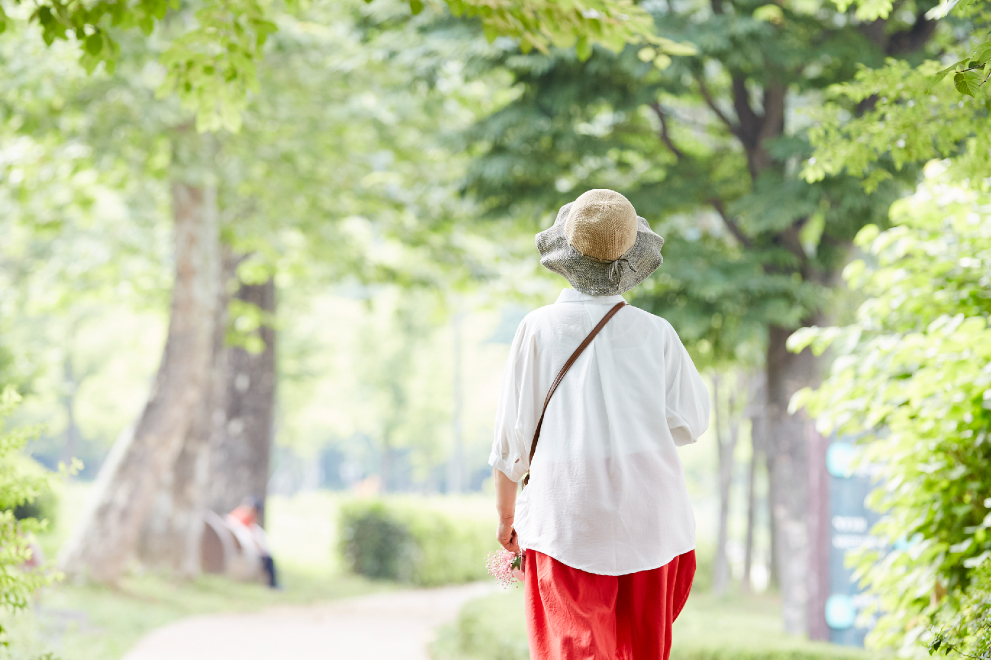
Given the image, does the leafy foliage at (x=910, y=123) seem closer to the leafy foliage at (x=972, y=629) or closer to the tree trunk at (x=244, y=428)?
the leafy foliage at (x=972, y=629)

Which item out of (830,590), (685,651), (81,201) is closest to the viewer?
(685,651)

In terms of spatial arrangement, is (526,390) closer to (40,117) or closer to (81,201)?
(40,117)

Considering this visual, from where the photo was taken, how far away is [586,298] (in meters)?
2.80

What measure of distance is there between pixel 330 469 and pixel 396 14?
78.8 m

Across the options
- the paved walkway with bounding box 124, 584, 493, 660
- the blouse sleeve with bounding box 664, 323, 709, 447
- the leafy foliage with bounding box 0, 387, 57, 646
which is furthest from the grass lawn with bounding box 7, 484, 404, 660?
the blouse sleeve with bounding box 664, 323, 709, 447

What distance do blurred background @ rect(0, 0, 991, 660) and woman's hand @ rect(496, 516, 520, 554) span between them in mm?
1490

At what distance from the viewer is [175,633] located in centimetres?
891

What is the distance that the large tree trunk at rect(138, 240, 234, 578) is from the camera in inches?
466

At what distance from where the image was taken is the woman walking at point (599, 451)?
2.60 meters

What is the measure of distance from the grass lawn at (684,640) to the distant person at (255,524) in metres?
3.99

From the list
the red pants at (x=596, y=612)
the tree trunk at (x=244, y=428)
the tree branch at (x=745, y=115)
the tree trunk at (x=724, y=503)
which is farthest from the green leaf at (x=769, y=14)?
the tree trunk at (x=244, y=428)

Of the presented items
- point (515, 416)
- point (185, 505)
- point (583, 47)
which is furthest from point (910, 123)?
point (185, 505)

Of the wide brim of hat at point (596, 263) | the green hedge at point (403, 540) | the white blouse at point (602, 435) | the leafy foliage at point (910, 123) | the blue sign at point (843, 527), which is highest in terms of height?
the leafy foliage at point (910, 123)

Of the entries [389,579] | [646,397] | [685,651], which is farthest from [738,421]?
[646,397]
